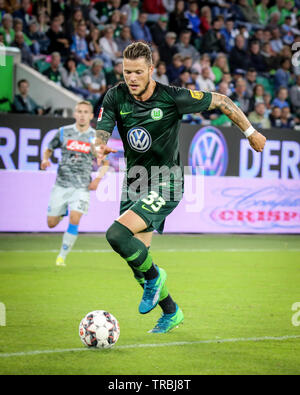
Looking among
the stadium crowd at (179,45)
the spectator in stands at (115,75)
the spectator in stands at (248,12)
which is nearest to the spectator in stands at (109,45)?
the stadium crowd at (179,45)

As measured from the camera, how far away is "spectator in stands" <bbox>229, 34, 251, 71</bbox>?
20263 millimetres

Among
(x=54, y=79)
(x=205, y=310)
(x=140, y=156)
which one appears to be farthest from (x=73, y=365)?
(x=54, y=79)

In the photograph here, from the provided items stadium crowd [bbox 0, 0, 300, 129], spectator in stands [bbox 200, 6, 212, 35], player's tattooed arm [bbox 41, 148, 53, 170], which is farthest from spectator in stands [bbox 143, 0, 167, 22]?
player's tattooed arm [bbox 41, 148, 53, 170]

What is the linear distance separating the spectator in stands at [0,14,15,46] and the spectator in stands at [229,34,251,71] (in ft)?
22.7

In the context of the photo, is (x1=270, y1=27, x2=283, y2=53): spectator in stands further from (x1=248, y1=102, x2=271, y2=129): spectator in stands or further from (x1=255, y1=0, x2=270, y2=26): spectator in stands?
(x1=248, y1=102, x2=271, y2=129): spectator in stands

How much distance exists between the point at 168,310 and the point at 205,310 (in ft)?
3.81

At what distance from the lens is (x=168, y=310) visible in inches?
243

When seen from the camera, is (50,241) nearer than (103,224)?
Yes

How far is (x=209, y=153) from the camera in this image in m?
15.8

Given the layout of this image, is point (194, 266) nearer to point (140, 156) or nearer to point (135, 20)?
point (140, 156)

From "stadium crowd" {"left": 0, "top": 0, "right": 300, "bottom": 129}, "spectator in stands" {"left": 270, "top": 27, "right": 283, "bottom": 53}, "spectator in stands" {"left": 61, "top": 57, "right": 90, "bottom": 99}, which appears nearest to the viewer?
"spectator in stands" {"left": 61, "top": 57, "right": 90, "bottom": 99}

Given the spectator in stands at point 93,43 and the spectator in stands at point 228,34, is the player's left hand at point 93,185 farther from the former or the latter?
the spectator in stands at point 228,34

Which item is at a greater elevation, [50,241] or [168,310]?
[168,310]
